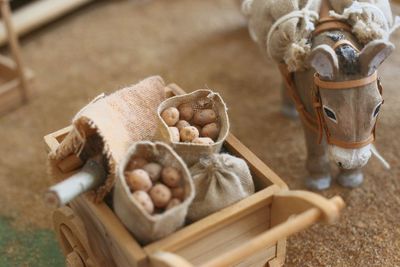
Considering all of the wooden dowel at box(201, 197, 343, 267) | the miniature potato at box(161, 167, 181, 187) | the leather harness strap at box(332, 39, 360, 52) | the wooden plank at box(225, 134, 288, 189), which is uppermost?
the leather harness strap at box(332, 39, 360, 52)

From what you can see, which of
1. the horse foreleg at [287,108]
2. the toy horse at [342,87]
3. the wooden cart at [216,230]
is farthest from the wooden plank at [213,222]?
the horse foreleg at [287,108]

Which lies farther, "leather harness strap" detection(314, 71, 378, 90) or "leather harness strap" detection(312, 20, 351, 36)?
"leather harness strap" detection(312, 20, 351, 36)

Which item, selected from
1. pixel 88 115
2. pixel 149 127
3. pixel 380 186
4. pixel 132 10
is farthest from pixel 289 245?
pixel 132 10

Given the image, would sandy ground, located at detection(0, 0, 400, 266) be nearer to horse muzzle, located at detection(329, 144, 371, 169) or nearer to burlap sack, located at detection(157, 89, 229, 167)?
horse muzzle, located at detection(329, 144, 371, 169)

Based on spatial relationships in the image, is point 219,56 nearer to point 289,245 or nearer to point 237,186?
point 289,245

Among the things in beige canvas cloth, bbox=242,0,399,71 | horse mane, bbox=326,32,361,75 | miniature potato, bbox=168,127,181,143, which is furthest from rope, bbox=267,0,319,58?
miniature potato, bbox=168,127,181,143

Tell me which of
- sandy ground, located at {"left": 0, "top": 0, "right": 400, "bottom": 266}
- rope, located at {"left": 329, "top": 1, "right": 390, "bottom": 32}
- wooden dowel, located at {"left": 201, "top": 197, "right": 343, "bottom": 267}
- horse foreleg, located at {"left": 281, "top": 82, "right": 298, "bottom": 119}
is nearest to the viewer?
wooden dowel, located at {"left": 201, "top": 197, "right": 343, "bottom": 267}
